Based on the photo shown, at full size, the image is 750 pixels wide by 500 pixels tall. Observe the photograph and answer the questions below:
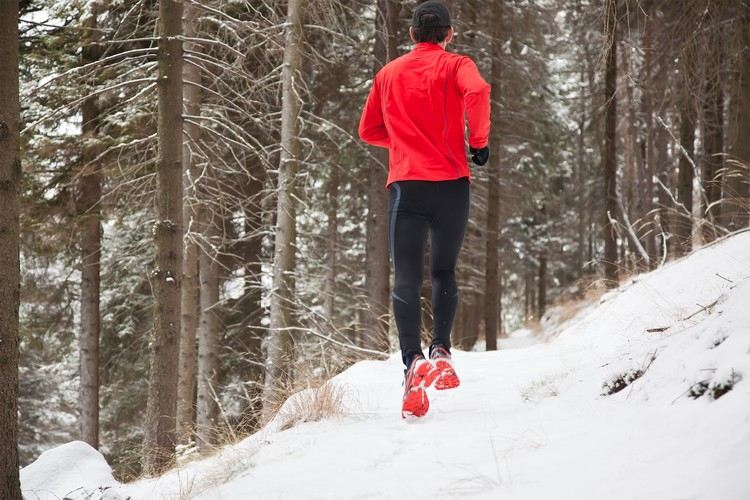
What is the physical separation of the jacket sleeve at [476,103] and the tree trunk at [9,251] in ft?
8.33

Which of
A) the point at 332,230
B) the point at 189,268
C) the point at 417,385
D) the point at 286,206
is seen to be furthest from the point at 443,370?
the point at 332,230

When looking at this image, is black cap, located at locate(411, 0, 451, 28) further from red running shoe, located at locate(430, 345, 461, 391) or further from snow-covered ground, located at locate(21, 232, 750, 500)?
snow-covered ground, located at locate(21, 232, 750, 500)

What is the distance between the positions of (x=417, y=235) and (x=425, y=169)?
1.33ft

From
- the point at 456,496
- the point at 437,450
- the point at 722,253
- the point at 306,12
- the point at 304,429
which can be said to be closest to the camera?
the point at 456,496

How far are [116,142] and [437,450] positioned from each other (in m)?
8.56

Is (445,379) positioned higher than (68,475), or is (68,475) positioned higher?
(445,379)

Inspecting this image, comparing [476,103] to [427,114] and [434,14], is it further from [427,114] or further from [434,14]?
[434,14]

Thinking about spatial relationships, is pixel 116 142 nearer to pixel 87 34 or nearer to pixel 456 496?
pixel 87 34

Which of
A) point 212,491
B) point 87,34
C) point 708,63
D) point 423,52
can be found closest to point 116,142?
point 87,34

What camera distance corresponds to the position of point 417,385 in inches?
149

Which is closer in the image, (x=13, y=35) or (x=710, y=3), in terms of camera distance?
(x=13, y=35)

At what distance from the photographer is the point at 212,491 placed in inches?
123

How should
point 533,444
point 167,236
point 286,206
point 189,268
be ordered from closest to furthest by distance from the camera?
1. point 533,444
2. point 167,236
3. point 286,206
4. point 189,268

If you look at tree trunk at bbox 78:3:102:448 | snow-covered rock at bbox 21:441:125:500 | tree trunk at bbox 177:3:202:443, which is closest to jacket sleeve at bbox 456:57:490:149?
snow-covered rock at bbox 21:441:125:500
